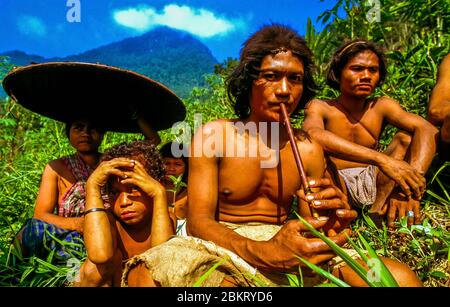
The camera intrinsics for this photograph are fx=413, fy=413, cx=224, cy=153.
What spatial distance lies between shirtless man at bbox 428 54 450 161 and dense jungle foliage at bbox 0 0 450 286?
0.11 m

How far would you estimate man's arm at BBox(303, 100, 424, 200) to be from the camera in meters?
2.20

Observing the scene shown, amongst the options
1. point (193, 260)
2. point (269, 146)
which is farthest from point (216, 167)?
point (193, 260)

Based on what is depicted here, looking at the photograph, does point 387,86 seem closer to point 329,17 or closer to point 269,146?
point 329,17

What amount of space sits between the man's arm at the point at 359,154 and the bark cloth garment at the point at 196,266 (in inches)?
30.3

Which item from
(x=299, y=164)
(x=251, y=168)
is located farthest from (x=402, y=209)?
(x=299, y=164)

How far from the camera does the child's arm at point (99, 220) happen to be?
1.73 metres

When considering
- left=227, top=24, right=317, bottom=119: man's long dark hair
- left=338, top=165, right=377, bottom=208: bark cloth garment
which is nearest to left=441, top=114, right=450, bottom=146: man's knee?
left=338, top=165, right=377, bottom=208: bark cloth garment

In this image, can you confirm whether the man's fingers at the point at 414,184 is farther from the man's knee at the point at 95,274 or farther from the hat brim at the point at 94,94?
the man's knee at the point at 95,274

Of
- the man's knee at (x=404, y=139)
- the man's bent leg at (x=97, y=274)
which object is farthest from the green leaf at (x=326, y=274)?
the man's knee at (x=404, y=139)

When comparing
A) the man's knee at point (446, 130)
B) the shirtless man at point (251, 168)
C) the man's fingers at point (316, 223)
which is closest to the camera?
the man's fingers at point (316, 223)

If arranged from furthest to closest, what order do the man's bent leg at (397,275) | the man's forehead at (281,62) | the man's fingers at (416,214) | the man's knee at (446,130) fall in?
the man's knee at (446,130)
the man's fingers at (416,214)
the man's forehead at (281,62)
the man's bent leg at (397,275)

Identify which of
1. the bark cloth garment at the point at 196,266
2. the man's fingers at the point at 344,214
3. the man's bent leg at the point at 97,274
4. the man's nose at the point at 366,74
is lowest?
the man's bent leg at the point at 97,274

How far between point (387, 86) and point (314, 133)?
5.96ft

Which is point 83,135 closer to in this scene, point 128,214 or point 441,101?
point 128,214
